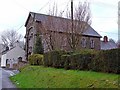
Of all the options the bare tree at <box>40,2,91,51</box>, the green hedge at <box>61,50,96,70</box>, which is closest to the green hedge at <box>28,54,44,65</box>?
the bare tree at <box>40,2,91,51</box>

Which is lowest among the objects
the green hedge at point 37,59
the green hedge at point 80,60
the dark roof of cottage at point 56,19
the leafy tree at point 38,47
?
the green hedge at point 37,59

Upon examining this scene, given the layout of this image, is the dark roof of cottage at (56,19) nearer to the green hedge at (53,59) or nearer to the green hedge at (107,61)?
the green hedge at (53,59)

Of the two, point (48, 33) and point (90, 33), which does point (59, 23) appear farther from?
point (90, 33)

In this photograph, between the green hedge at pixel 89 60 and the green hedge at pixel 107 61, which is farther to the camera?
the green hedge at pixel 89 60

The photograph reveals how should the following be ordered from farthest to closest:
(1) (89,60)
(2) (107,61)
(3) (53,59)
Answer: (3) (53,59) → (1) (89,60) → (2) (107,61)

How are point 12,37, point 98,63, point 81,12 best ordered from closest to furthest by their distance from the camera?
point 98,63 < point 81,12 < point 12,37

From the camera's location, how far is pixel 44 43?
3594 centimetres

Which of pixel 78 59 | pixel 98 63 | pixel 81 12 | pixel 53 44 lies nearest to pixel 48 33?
pixel 53 44

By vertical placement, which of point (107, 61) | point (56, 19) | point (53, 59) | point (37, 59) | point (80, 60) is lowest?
point (37, 59)

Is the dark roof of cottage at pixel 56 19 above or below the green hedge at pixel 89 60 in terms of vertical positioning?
above

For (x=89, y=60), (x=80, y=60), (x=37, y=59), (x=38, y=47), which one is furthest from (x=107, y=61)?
(x=38, y=47)

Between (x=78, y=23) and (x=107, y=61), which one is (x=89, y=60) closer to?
(x=107, y=61)

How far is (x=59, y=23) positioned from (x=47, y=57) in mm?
9524

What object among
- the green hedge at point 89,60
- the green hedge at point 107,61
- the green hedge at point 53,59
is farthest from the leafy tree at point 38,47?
the green hedge at point 107,61
